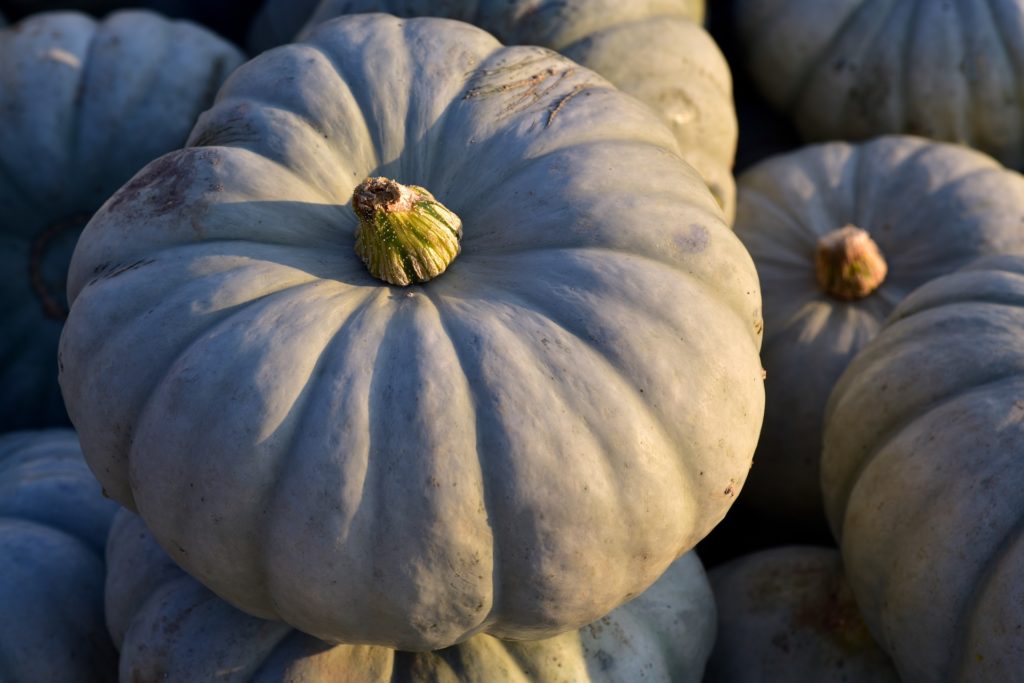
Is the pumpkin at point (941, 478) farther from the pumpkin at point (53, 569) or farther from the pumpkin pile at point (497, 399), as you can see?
the pumpkin at point (53, 569)

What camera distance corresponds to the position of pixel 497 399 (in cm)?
149

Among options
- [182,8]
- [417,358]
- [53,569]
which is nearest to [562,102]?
[417,358]

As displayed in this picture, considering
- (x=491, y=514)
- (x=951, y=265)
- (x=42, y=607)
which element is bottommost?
(x=42, y=607)

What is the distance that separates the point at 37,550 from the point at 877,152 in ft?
8.02

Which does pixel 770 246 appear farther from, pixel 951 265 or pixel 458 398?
pixel 458 398

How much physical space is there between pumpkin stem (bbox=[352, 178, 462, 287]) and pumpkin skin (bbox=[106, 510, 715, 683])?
68 centimetres

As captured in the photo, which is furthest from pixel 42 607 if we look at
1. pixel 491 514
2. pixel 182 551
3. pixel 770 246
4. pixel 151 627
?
pixel 770 246

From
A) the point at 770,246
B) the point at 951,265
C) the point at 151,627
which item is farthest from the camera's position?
the point at 770,246

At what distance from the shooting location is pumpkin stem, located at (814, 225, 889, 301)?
2607 mm

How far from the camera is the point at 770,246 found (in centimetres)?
286

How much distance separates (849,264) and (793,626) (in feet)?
3.10

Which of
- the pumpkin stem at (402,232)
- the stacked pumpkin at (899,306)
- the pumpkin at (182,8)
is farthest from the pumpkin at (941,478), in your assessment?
the pumpkin at (182,8)

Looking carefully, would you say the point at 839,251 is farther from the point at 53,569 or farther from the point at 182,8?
the point at 182,8

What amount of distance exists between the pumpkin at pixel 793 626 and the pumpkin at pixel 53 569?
140cm
